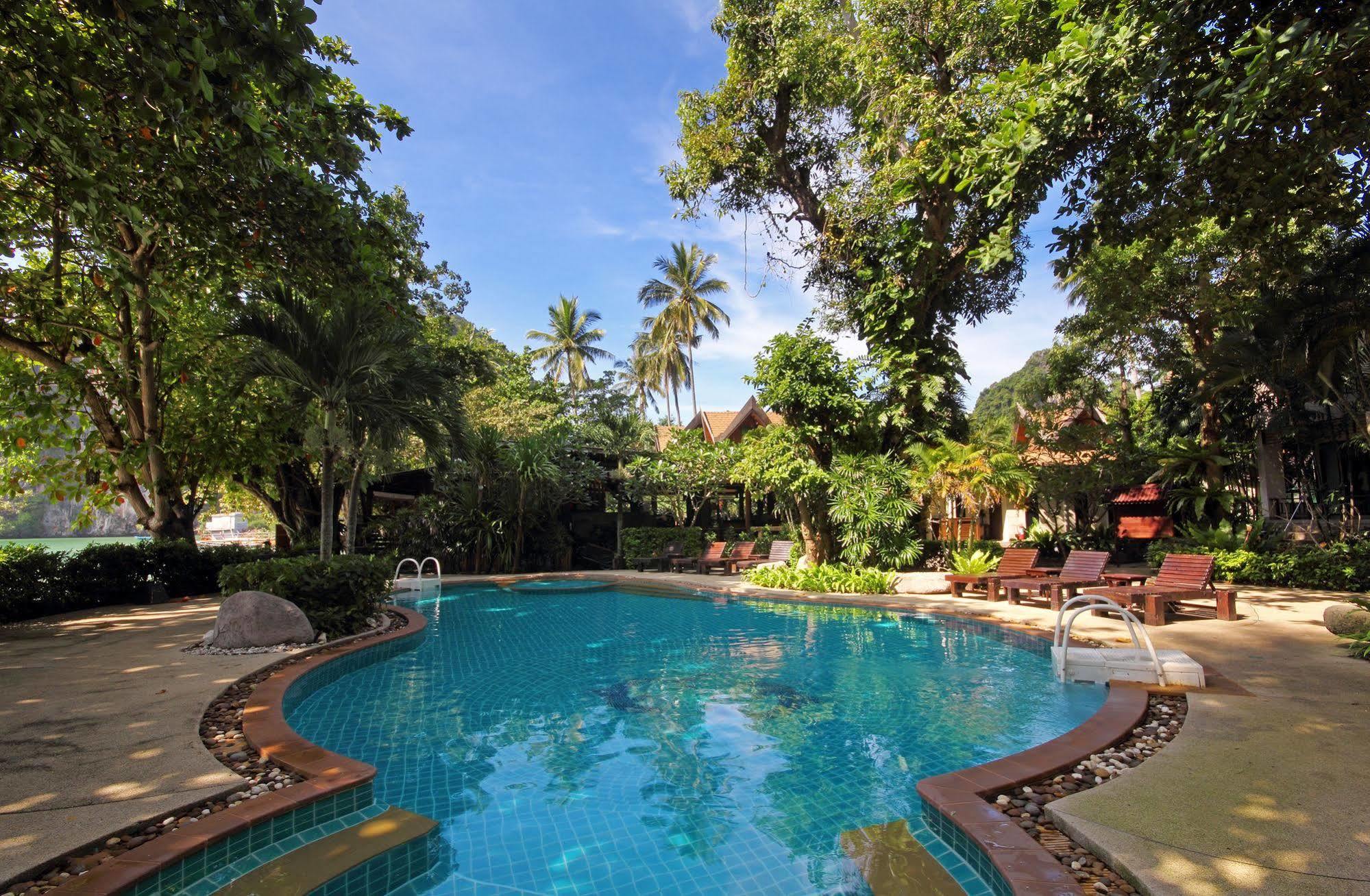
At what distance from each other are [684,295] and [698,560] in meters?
23.5

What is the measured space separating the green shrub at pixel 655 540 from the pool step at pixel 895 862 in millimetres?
16268

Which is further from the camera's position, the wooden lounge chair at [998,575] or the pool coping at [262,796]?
the wooden lounge chair at [998,575]

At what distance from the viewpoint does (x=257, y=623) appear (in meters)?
7.43

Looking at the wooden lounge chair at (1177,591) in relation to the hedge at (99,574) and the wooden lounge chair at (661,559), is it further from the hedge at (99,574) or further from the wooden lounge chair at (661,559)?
the hedge at (99,574)

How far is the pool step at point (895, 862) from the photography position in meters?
3.15

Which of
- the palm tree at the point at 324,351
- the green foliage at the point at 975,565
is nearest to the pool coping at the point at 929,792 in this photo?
the palm tree at the point at 324,351

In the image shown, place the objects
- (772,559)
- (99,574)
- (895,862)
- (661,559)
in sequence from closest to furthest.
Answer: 1. (895,862)
2. (99,574)
3. (772,559)
4. (661,559)

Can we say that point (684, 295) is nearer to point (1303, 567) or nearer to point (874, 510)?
point (874, 510)

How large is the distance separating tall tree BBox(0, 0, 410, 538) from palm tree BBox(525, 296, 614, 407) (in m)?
A: 30.0

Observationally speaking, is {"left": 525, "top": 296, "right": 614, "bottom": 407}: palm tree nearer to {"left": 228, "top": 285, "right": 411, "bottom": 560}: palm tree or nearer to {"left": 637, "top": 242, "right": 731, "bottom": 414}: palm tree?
{"left": 637, "top": 242, "right": 731, "bottom": 414}: palm tree

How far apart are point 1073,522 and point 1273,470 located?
16.8 ft

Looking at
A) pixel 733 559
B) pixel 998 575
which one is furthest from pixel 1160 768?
pixel 733 559

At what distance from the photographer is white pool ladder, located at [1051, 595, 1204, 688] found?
18.2ft

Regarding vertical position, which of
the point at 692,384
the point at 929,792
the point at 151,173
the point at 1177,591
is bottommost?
the point at 929,792
